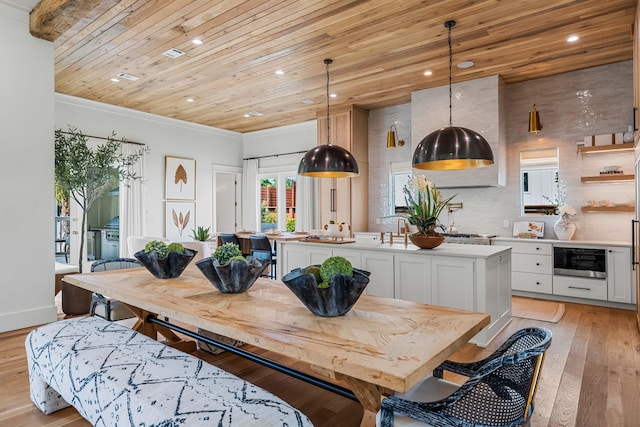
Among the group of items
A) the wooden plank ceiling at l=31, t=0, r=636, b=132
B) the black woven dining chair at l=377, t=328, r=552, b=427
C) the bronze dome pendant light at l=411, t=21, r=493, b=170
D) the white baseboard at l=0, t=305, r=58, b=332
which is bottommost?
the white baseboard at l=0, t=305, r=58, b=332

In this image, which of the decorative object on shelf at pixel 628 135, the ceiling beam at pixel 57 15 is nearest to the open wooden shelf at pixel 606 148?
the decorative object on shelf at pixel 628 135

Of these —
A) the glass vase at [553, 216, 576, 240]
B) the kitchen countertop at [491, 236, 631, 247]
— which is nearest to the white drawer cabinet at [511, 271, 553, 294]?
the kitchen countertop at [491, 236, 631, 247]

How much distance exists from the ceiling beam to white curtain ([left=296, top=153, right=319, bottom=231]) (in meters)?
4.74

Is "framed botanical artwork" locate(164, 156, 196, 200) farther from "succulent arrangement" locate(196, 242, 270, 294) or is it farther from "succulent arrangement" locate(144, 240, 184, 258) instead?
"succulent arrangement" locate(196, 242, 270, 294)

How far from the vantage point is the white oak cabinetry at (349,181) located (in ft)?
21.5

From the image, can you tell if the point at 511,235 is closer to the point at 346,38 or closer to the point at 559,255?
the point at 559,255

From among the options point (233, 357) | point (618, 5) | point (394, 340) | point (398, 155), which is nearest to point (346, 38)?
point (618, 5)

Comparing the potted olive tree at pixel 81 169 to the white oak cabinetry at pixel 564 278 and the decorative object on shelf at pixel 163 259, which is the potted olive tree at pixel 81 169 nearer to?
the decorative object on shelf at pixel 163 259

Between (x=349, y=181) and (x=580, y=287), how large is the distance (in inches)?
142

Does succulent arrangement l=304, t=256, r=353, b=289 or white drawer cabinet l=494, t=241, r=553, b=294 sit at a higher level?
succulent arrangement l=304, t=256, r=353, b=289

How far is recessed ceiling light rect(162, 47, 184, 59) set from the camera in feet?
14.2

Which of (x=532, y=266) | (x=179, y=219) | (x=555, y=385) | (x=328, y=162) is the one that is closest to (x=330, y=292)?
(x=555, y=385)

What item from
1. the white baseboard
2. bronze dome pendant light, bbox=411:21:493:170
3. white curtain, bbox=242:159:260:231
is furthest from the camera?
white curtain, bbox=242:159:260:231

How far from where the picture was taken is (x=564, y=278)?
15.5 feet
